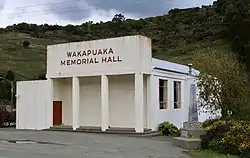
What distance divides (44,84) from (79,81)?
2788 mm

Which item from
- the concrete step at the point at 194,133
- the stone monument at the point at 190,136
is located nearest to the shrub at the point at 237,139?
the stone monument at the point at 190,136

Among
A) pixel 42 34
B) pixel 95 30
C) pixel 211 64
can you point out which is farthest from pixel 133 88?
pixel 42 34

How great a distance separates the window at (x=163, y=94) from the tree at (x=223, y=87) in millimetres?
3827

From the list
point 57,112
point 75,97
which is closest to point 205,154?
point 75,97

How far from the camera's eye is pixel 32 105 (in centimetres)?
3469

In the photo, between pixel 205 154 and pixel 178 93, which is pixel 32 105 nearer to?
pixel 178 93

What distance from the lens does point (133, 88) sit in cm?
3147

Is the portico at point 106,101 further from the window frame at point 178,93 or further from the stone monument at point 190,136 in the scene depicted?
the stone monument at point 190,136

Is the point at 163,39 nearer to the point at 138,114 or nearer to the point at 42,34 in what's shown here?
the point at 42,34

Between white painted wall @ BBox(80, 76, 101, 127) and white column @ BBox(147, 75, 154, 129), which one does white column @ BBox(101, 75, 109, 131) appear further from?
white column @ BBox(147, 75, 154, 129)

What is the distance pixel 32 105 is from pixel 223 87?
49.7 ft

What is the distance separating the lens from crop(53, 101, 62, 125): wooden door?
3397cm

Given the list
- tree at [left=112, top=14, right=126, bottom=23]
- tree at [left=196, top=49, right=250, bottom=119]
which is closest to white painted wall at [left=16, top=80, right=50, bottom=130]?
tree at [left=196, top=49, right=250, bottom=119]

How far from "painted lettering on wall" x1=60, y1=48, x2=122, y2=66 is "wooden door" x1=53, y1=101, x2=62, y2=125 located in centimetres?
317
